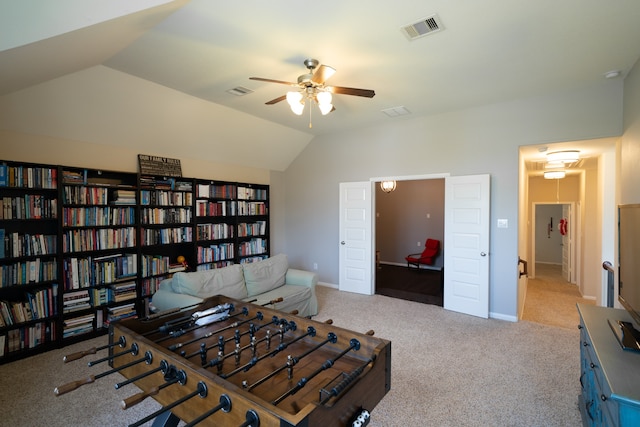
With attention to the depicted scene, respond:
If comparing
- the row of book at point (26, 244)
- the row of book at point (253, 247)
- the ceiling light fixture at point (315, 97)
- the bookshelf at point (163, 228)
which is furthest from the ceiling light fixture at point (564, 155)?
the row of book at point (26, 244)

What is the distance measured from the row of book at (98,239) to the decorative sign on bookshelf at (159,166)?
2.84 feet

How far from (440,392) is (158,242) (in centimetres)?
387

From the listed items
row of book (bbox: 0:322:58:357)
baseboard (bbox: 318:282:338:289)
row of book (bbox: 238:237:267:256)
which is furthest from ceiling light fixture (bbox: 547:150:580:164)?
row of book (bbox: 0:322:58:357)

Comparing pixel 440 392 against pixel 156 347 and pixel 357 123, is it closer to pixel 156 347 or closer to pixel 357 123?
pixel 156 347

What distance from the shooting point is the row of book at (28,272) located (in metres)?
2.92

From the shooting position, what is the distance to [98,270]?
3.53 metres

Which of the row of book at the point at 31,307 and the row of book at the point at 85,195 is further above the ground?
the row of book at the point at 85,195

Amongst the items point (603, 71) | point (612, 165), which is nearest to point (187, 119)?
point (603, 71)

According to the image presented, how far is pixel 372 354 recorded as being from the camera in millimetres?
1447

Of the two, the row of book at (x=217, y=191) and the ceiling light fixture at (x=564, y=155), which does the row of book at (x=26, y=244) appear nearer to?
the row of book at (x=217, y=191)

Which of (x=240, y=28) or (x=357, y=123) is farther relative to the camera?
(x=357, y=123)

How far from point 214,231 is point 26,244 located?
7.64 feet

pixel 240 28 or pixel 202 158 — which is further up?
pixel 240 28

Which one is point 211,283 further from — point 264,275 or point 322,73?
point 322,73
